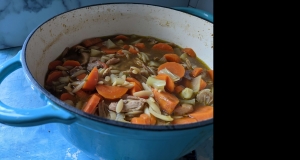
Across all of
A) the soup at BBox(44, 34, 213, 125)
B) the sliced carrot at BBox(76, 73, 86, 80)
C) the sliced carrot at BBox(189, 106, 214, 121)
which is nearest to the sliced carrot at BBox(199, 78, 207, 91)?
the soup at BBox(44, 34, 213, 125)

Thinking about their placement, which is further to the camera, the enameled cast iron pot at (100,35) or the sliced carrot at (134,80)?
the sliced carrot at (134,80)

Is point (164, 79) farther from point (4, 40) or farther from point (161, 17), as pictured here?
point (4, 40)

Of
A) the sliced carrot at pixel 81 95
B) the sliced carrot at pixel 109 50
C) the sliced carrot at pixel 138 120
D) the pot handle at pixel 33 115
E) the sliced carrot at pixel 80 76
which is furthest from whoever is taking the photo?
the sliced carrot at pixel 109 50

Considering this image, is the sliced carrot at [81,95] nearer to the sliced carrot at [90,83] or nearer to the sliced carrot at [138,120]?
the sliced carrot at [90,83]

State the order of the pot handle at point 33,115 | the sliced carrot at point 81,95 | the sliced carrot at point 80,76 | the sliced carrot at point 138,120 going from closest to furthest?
the pot handle at point 33,115 → the sliced carrot at point 138,120 → the sliced carrot at point 81,95 → the sliced carrot at point 80,76

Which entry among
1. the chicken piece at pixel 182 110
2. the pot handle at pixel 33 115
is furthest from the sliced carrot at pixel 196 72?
the pot handle at pixel 33 115

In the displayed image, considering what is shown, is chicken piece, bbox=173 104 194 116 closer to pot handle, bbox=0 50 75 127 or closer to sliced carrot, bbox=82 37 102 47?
pot handle, bbox=0 50 75 127
